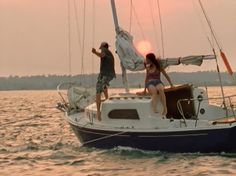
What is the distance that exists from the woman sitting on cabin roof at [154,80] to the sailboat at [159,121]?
24 cm

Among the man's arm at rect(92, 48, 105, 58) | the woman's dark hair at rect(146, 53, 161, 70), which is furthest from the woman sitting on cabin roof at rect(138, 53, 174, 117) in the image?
the man's arm at rect(92, 48, 105, 58)

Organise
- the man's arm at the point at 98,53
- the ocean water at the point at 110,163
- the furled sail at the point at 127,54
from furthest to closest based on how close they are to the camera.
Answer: the furled sail at the point at 127,54
the man's arm at the point at 98,53
the ocean water at the point at 110,163

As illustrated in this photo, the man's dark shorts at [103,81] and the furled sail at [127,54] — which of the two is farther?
the man's dark shorts at [103,81]

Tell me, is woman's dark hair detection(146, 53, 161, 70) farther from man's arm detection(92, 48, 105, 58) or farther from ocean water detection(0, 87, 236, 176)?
ocean water detection(0, 87, 236, 176)

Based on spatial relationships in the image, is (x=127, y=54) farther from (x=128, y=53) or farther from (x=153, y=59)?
(x=153, y=59)

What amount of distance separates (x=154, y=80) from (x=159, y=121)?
3.86 ft

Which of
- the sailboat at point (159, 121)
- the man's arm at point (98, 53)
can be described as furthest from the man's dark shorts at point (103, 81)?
the man's arm at point (98, 53)

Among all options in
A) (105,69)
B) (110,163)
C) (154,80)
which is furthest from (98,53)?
(110,163)

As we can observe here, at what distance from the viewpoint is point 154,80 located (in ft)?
57.4

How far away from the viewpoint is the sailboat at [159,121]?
16484mm

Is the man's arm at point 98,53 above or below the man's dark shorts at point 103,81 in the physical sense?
above

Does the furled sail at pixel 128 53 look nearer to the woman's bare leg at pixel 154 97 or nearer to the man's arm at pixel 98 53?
the man's arm at pixel 98 53

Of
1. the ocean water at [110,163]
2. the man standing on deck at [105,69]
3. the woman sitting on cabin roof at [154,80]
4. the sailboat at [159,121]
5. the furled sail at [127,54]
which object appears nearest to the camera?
the ocean water at [110,163]

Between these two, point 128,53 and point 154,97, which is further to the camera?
point 128,53
